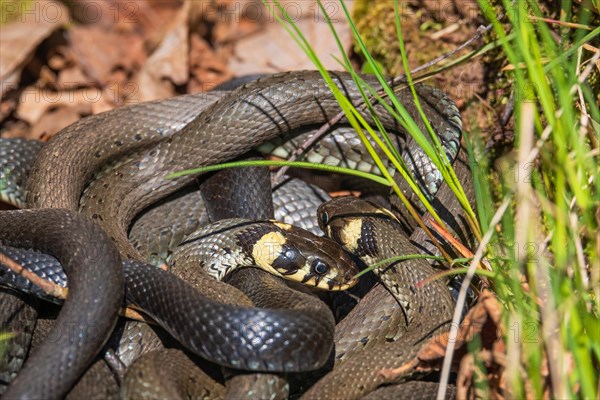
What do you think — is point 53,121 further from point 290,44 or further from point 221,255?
point 221,255

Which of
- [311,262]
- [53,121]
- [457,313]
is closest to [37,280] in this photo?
[311,262]

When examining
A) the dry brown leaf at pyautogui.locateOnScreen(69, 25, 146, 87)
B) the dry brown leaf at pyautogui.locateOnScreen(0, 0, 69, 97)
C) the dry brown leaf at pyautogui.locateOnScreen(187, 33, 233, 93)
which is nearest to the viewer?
the dry brown leaf at pyautogui.locateOnScreen(0, 0, 69, 97)

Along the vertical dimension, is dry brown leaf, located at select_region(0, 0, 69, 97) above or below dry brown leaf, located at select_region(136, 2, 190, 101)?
above

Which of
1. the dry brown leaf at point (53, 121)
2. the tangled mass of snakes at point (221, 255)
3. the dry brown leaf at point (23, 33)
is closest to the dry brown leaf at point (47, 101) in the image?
the dry brown leaf at point (53, 121)

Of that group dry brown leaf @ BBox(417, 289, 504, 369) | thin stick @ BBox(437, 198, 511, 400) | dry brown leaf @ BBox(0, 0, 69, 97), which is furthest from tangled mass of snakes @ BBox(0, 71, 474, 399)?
dry brown leaf @ BBox(0, 0, 69, 97)

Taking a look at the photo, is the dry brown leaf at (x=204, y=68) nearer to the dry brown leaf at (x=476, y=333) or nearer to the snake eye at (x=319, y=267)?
the snake eye at (x=319, y=267)

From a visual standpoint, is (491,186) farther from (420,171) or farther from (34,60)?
(34,60)

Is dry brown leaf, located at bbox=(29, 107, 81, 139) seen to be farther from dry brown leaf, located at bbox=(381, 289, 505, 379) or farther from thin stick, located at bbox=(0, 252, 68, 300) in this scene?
dry brown leaf, located at bbox=(381, 289, 505, 379)
